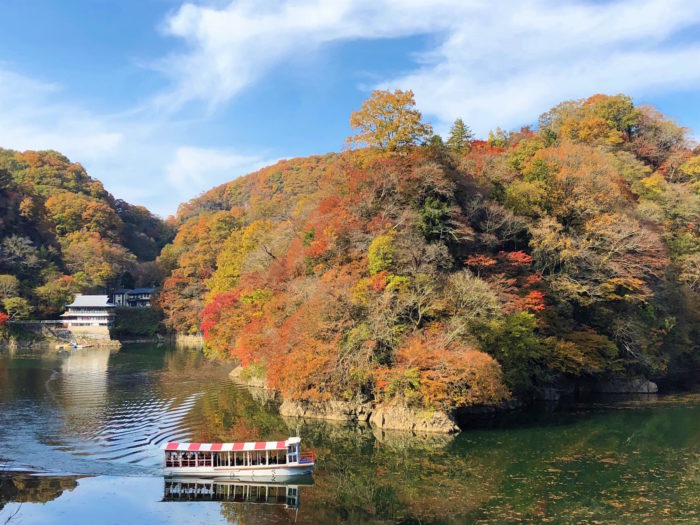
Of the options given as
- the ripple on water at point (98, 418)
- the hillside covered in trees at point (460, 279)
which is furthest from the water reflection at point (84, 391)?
the hillside covered in trees at point (460, 279)

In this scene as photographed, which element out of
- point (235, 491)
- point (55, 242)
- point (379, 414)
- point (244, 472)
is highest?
point (55, 242)

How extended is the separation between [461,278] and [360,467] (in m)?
12.6

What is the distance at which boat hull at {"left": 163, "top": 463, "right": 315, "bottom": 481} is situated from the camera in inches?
836

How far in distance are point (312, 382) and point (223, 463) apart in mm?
8622

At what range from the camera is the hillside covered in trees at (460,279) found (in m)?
29.0

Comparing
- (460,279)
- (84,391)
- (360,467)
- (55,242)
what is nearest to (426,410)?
(360,467)

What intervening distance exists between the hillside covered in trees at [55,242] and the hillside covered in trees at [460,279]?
39338 millimetres

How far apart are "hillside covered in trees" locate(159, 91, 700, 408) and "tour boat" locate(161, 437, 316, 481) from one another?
7658 mm

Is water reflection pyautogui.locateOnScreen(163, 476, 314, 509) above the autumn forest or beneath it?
beneath

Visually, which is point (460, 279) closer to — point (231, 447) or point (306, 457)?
point (306, 457)

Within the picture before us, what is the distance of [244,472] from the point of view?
21391mm

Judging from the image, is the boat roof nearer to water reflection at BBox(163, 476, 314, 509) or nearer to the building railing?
the building railing

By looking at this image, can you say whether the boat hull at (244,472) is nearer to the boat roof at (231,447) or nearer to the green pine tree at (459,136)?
the boat roof at (231,447)

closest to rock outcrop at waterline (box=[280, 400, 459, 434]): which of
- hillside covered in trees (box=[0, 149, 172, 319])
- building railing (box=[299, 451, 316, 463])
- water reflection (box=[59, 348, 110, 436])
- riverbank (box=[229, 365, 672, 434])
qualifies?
riverbank (box=[229, 365, 672, 434])
